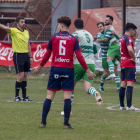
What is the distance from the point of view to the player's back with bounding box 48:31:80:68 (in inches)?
248

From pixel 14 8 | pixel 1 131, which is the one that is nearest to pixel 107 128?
pixel 1 131

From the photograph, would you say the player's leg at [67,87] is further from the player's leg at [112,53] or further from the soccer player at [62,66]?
the player's leg at [112,53]

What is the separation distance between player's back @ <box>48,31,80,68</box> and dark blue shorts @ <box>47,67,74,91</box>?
80mm

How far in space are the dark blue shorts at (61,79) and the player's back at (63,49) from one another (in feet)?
0.26

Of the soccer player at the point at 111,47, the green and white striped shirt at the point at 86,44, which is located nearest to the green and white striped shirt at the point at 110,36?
the soccer player at the point at 111,47

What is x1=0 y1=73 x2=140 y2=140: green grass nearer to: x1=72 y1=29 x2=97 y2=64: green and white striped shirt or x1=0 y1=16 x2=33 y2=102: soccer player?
x1=0 y1=16 x2=33 y2=102: soccer player

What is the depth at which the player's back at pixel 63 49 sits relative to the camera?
6293mm

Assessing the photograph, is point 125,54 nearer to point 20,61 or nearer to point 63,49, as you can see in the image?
point 63,49

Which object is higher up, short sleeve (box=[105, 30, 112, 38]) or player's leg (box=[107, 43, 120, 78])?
short sleeve (box=[105, 30, 112, 38])

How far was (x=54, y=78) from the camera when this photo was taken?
6332mm

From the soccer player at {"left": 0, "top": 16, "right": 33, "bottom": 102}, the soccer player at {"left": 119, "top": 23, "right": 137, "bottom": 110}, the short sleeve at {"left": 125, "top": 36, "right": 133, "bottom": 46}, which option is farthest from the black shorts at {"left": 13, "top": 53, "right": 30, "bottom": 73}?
the short sleeve at {"left": 125, "top": 36, "right": 133, "bottom": 46}

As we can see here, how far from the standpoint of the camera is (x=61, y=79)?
6395 millimetres

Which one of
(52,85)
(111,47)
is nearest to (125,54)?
(52,85)

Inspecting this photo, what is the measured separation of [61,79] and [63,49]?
482mm
